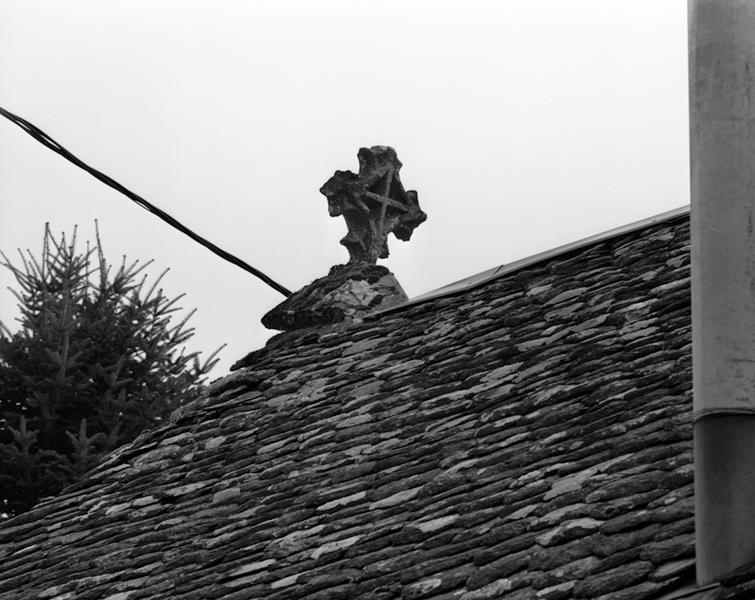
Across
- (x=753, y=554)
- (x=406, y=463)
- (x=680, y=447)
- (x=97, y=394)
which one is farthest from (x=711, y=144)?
(x=97, y=394)

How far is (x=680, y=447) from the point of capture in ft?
15.9

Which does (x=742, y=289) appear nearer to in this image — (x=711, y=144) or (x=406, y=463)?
(x=711, y=144)

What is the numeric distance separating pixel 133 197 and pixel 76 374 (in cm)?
698

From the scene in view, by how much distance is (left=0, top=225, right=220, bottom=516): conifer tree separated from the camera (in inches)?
553

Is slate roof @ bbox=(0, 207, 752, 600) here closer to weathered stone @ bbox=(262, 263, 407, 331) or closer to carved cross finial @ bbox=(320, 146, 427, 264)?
weathered stone @ bbox=(262, 263, 407, 331)

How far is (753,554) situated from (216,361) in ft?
39.8

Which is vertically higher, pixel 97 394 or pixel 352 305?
pixel 97 394

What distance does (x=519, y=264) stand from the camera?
763cm

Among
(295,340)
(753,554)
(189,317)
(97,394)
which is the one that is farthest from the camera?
(189,317)

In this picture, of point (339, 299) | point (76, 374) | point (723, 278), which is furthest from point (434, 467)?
point (76, 374)

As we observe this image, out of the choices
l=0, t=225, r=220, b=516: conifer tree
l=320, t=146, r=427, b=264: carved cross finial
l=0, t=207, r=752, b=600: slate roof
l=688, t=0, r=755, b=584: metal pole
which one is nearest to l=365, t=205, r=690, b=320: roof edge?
l=0, t=207, r=752, b=600: slate roof

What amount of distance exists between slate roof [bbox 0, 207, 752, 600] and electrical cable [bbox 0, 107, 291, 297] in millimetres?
631

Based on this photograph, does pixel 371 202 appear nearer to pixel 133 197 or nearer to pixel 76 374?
pixel 133 197

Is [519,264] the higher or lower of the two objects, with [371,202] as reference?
lower
